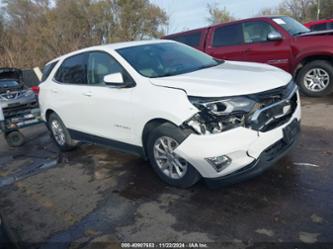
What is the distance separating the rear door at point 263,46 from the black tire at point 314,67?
36 cm

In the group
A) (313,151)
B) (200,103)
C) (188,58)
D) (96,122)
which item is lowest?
(313,151)

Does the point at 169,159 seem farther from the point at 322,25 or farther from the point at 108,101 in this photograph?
the point at 322,25

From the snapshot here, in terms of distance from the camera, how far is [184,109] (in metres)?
3.22

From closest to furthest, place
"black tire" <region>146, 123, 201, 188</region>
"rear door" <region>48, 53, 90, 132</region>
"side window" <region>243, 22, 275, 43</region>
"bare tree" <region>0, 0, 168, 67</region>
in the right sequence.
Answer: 1. "black tire" <region>146, 123, 201, 188</region>
2. "rear door" <region>48, 53, 90, 132</region>
3. "side window" <region>243, 22, 275, 43</region>
4. "bare tree" <region>0, 0, 168, 67</region>

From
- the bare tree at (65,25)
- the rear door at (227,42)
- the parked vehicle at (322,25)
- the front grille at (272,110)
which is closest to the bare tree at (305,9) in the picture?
the bare tree at (65,25)

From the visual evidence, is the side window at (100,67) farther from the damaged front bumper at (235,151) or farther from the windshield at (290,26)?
the windshield at (290,26)

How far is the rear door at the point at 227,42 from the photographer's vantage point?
7.75 metres

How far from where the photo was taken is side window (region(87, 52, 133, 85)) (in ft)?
13.4

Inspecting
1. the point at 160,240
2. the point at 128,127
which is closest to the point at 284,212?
the point at 160,240

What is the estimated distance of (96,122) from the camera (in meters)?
4.55

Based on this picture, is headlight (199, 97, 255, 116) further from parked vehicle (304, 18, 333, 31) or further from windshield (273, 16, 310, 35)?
parked vehicle (304, 18, 333, 31)

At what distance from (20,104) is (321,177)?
6.75 m

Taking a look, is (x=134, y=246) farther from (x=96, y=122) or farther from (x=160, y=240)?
(x=96, y=122)

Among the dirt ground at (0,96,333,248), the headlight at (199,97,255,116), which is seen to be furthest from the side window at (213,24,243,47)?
the headlight at (199,97,255,116)
